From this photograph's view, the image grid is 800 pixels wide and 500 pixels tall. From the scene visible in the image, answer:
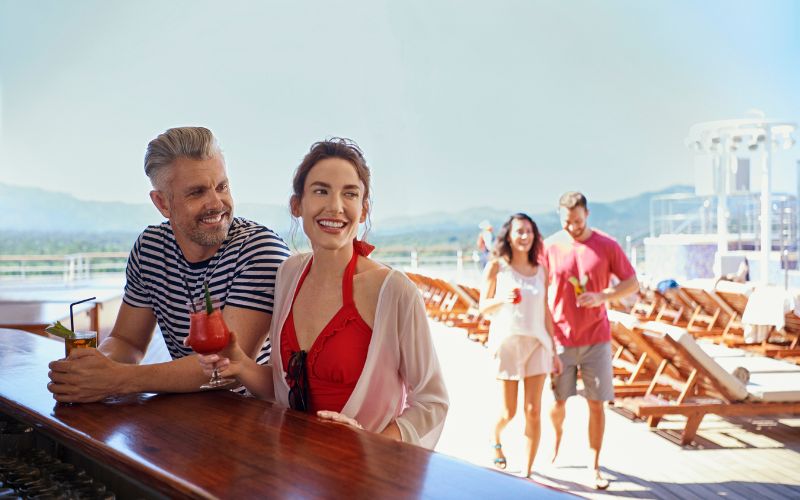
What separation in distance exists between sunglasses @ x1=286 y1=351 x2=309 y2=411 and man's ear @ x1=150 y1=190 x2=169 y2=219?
473 millimetres

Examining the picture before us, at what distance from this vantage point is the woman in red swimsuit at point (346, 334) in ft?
5.20

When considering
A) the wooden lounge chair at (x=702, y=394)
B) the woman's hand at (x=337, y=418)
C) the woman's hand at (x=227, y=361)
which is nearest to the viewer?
the woman's hand at (x=337, y=418)

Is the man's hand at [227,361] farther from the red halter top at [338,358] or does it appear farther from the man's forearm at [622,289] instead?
the man's forearm at [622,289]

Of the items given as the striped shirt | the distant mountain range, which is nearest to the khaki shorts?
the striped shirt

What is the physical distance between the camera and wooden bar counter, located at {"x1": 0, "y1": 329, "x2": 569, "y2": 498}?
3.46 feet

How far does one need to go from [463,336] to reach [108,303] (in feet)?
13.1

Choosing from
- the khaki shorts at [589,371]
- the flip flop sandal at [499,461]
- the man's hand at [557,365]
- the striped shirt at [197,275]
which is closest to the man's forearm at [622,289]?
the khaki shorts at [589,371]

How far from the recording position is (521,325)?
142 inches

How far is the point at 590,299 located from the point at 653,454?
0.97 metres

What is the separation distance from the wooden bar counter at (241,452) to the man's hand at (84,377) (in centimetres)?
2

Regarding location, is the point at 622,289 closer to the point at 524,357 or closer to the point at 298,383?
the point at 524,357

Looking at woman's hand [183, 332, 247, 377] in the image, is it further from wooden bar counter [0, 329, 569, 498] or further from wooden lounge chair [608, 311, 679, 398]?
wooden lounge chair [608, 311, 679, 398]

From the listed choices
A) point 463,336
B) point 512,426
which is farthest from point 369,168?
point 463,336

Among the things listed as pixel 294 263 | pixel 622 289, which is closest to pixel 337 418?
pixel 294 263
